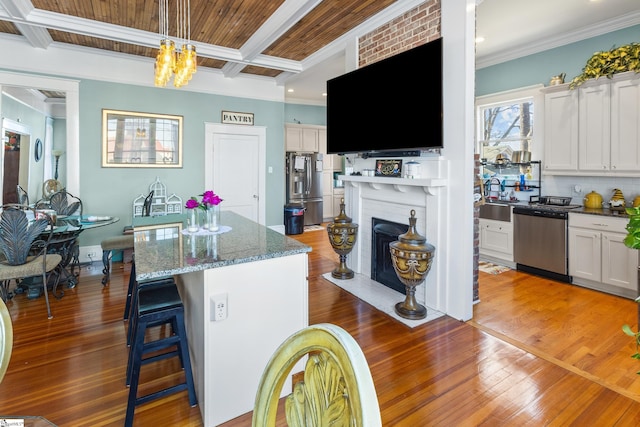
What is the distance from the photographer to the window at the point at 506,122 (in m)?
4.81

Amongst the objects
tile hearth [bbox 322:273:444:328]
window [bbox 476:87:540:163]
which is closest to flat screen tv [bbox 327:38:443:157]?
tile hearth [bbox 322:273:444:328]

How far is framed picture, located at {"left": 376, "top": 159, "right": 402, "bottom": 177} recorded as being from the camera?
11.2 feet

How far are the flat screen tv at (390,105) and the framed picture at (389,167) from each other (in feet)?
0.55

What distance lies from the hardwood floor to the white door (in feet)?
8.92

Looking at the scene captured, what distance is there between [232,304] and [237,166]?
176 inches

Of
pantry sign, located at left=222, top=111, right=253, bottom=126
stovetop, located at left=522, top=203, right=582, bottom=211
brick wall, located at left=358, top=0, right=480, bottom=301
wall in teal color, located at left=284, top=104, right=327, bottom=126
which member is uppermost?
wall in teal color, located at left=284, top=104, right=327, bottom=126

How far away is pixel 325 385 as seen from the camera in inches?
23.2

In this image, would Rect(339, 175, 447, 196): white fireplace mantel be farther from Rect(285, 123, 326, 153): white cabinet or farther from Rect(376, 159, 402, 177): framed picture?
Rect(285, 123, 326, 153): white cabinet

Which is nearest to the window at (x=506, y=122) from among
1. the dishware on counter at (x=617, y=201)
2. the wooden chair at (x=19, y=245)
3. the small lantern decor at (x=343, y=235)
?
the dishware on counter at (x=617, y=201)

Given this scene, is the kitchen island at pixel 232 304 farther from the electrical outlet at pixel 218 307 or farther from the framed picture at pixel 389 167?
the framed picture at pixel 389 167

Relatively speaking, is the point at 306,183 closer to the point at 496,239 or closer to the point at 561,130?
the point at 496,239

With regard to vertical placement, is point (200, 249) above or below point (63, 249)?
above

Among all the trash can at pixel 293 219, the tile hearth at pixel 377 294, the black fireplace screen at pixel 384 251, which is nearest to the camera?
the tile hearth at pixel 377 294

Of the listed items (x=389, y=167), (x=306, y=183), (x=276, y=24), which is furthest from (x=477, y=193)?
(x=306, y=183)
